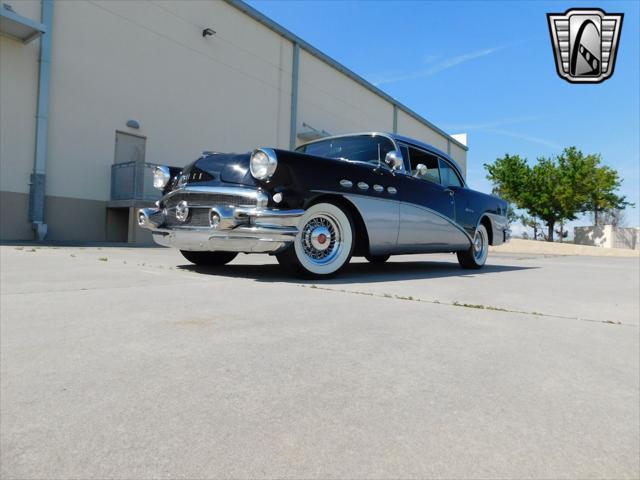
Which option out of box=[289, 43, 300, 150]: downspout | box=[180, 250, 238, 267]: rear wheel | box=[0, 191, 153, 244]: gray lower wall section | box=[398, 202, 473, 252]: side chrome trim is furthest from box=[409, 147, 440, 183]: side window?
box=[289, 43, 300, 150]: downspout

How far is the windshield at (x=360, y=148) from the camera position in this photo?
480 centimetres

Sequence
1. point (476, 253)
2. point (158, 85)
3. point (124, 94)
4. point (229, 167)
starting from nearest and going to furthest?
point (229, 167) → point (476, 253) → point (124, 94) → point (158, 85)

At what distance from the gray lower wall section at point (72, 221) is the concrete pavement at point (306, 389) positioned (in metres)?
9.18

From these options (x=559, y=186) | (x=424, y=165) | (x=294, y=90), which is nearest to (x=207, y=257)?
(x=424, y=165)

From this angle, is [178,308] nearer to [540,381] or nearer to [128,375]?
[128,375]

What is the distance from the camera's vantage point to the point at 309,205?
3900 millimetres

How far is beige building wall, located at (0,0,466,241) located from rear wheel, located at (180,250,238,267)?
7908 millimetres

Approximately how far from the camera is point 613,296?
383cm

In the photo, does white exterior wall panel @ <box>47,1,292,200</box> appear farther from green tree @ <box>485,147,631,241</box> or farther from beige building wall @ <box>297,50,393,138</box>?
green tree @ <box>485,147,631,241</box>

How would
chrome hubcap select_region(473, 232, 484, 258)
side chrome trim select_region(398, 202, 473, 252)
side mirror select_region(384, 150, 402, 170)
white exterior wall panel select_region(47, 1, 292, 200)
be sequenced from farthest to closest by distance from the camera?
1. white exterior wall panel select_region(47, 1, 292, 200)
2. chrome hubcap select_region(473, 232, 484, 258)
3. side chrome trim select_region(398, 202, 473, 252)
4. side mirror select_region(384, 150, 402, 170)

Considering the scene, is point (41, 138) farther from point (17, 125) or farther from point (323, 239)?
point (323, 239)

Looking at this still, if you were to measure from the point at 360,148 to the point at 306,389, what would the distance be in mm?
3760

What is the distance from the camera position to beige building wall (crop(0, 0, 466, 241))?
10.5 m

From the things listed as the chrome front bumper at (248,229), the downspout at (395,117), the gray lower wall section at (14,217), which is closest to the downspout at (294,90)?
the downspout at (395,117)
